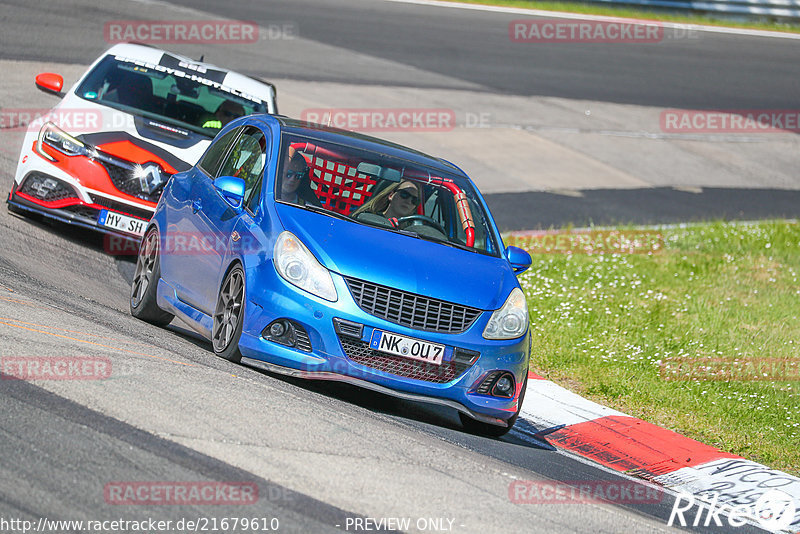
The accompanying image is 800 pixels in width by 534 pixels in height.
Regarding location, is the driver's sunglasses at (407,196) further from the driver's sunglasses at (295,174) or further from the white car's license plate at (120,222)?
the white car's license plate at (120,222)

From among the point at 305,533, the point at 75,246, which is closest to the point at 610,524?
the point at 305,533

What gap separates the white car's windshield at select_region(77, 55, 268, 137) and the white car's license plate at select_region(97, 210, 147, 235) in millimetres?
1321

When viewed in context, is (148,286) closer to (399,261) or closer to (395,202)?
(395,202)

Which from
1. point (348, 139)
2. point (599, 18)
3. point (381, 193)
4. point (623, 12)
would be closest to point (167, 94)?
point (348, 139)

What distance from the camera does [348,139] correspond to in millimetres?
8211

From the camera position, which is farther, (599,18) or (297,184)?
(599,18)

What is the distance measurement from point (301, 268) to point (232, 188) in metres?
1.01

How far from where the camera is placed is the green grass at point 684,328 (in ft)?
28.6

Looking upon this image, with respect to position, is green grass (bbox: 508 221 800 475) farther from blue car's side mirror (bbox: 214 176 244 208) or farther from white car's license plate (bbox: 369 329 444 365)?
blue car's side mirror (bbox: 214 176 244 208)

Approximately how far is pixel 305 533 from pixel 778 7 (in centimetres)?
3081

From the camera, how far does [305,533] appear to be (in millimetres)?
4543

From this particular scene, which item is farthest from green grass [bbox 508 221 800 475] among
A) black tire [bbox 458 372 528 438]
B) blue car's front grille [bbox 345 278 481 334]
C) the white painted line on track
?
the white painted line on track

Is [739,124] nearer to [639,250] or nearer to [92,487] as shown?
[639,250]

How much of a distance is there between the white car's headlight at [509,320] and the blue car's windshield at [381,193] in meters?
0.66
